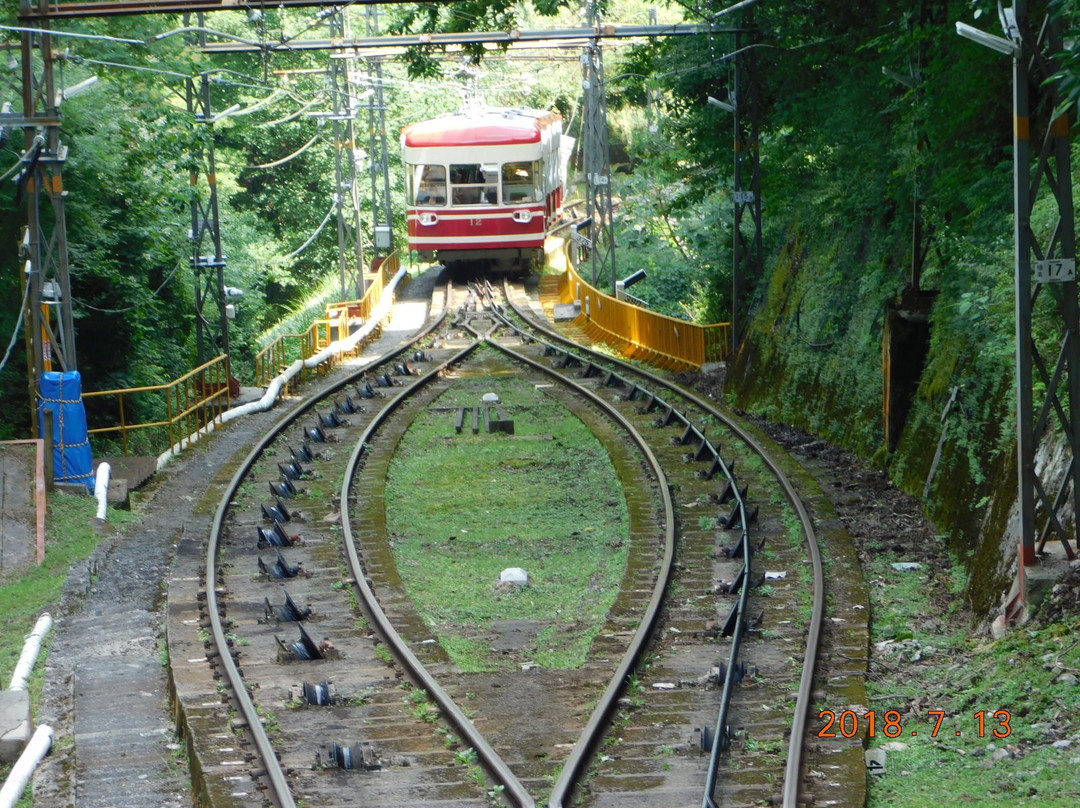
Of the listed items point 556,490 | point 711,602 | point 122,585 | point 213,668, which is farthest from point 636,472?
point 213,668

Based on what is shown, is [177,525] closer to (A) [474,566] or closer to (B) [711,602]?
(A) [474,566]

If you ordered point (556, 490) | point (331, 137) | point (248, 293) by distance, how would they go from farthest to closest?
point (331, 137) < point (248, 293) < point (556, 490)

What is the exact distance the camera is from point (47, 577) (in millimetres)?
13086

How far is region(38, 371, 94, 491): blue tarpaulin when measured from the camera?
15.9m

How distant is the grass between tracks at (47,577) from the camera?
427 inches

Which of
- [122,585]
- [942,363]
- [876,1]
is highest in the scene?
[876,1]

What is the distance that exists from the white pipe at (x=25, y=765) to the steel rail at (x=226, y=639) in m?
1.23

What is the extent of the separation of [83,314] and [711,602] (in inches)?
601

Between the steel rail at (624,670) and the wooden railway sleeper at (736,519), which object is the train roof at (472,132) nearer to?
the steel rail at (624,670)

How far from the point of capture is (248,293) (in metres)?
40.8

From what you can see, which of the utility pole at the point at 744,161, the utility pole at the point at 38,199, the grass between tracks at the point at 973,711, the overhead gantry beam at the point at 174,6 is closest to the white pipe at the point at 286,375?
the utility pole at the point at 38,199

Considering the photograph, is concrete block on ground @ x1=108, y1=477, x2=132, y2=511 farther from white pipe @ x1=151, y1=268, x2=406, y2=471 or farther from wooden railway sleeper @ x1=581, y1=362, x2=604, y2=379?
wooden railway sleeper @ x1=581, y1=362, x2=604, y2=379

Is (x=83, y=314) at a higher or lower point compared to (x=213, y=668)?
higher
